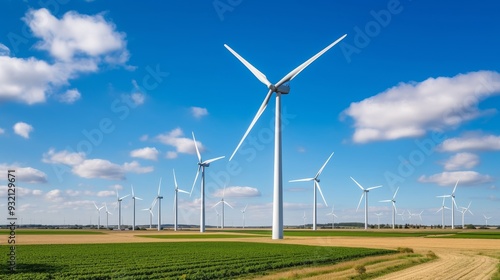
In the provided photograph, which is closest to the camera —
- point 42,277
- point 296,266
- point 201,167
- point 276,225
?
point 42,277

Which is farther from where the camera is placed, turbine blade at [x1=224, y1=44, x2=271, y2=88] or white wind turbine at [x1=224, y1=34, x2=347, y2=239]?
turbine blade at [x1=224, y1=44, x2=271, y2=88]

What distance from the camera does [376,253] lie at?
63.3 meters

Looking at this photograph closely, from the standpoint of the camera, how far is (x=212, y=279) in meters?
35.4

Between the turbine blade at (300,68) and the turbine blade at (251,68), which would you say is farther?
the turbine blade at (251,68)

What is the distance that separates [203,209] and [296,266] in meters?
120

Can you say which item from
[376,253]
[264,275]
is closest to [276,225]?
[376,253]

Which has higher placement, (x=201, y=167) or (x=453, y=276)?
(x=201, y=167)

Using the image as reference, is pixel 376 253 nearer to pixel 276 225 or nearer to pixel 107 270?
pixel 276 225

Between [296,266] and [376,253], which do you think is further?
[376,253]

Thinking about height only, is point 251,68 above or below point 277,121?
above

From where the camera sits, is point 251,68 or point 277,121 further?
point 251,68

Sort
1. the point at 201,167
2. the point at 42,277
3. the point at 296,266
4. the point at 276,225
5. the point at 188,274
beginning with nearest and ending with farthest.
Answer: the point at 42,277 < the point at 188,274 < the point at 296,266 < the point at 276,225 < the point at 201,167

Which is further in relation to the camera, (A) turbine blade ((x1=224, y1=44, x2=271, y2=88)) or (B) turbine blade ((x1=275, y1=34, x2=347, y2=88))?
(A) turbine blade ((x1=224, y1=44, x2=271, y2=88))

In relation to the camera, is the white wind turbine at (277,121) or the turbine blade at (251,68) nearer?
the white wind turbine at (277,121)
